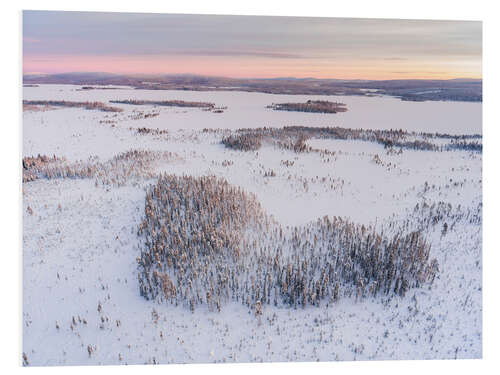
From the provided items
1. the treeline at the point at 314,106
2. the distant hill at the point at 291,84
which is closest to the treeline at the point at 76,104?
the distant hill at the point at 291,84

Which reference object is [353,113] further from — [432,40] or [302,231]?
[302,231]

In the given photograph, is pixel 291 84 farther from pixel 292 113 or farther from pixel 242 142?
pixel 242 142

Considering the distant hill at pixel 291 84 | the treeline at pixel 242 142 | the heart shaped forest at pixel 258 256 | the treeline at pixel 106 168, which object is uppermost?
the distant hill at pixel 291 84

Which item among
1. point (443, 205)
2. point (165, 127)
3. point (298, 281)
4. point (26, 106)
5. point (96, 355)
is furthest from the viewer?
point (165, 127)

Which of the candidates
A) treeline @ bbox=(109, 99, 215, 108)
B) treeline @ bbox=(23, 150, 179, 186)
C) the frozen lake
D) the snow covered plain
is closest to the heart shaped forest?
the snow covered plain

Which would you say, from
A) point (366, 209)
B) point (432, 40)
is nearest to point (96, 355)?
point (366, 209)

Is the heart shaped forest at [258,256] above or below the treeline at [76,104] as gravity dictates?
below

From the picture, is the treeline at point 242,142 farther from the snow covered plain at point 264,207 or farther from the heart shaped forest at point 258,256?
the heart shaped forest at point 258,256
